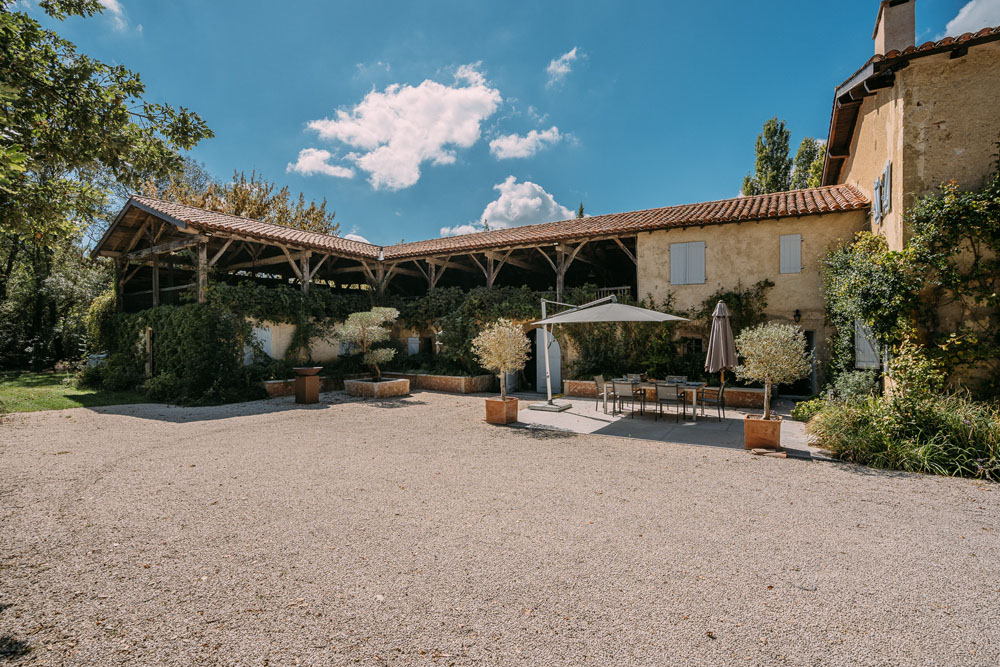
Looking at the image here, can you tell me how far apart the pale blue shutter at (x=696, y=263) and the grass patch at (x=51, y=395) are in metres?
15.8

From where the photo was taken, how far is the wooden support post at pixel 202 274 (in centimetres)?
1244

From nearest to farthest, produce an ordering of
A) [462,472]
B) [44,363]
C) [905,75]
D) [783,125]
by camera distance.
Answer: [462,472]
[905,75]
[44,363]
[783,125]

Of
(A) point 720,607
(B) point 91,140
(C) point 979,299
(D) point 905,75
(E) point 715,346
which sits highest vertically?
(D) point 905,75

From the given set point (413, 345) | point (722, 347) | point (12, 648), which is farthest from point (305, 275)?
point (12, 648)

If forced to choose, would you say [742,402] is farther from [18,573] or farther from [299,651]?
[18,573]

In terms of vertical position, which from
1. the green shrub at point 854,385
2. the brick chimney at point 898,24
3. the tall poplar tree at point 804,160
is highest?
the tall poplar tree at point 804,160

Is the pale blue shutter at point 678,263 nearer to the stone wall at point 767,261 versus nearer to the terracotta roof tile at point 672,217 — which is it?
the stone wall at point 767,261

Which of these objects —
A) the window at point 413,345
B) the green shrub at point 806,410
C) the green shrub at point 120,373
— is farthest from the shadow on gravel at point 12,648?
the window at point 413,345

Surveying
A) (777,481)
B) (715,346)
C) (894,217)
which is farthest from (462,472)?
(894,217)

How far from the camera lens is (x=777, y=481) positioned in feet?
17.7

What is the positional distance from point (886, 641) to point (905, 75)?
962cm

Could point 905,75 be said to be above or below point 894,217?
above

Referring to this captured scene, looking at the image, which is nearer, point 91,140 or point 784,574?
point 784,574

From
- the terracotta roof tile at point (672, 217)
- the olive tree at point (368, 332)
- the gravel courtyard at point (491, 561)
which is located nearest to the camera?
the gravel courtyard at point (491, 561)
